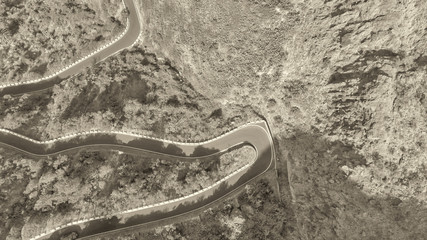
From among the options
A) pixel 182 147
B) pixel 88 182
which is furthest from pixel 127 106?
pixel 88 182

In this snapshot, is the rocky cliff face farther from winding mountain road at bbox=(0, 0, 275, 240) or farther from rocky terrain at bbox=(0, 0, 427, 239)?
winding mountain road at bbox=(0, 0, 275, 240)

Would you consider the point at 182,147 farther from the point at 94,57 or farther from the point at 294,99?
the point at 94,57

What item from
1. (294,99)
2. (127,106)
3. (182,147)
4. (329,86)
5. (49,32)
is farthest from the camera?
(49,32)

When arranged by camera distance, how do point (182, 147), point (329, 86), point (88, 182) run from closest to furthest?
1. point (329, 86)
2. point (88, 182)
3. point (182, 147)

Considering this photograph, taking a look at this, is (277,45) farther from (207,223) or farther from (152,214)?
(152,214)

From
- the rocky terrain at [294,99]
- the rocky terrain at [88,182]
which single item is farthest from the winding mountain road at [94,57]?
the rocky terrain at [88,182]

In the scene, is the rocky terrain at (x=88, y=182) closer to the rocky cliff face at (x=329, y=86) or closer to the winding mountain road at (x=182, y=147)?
the winding mountain road at (x=182, y=147)

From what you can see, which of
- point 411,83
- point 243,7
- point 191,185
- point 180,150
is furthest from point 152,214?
point 411,83

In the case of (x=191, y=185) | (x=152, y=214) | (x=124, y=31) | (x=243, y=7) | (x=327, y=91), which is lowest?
(x=152, y=214)
